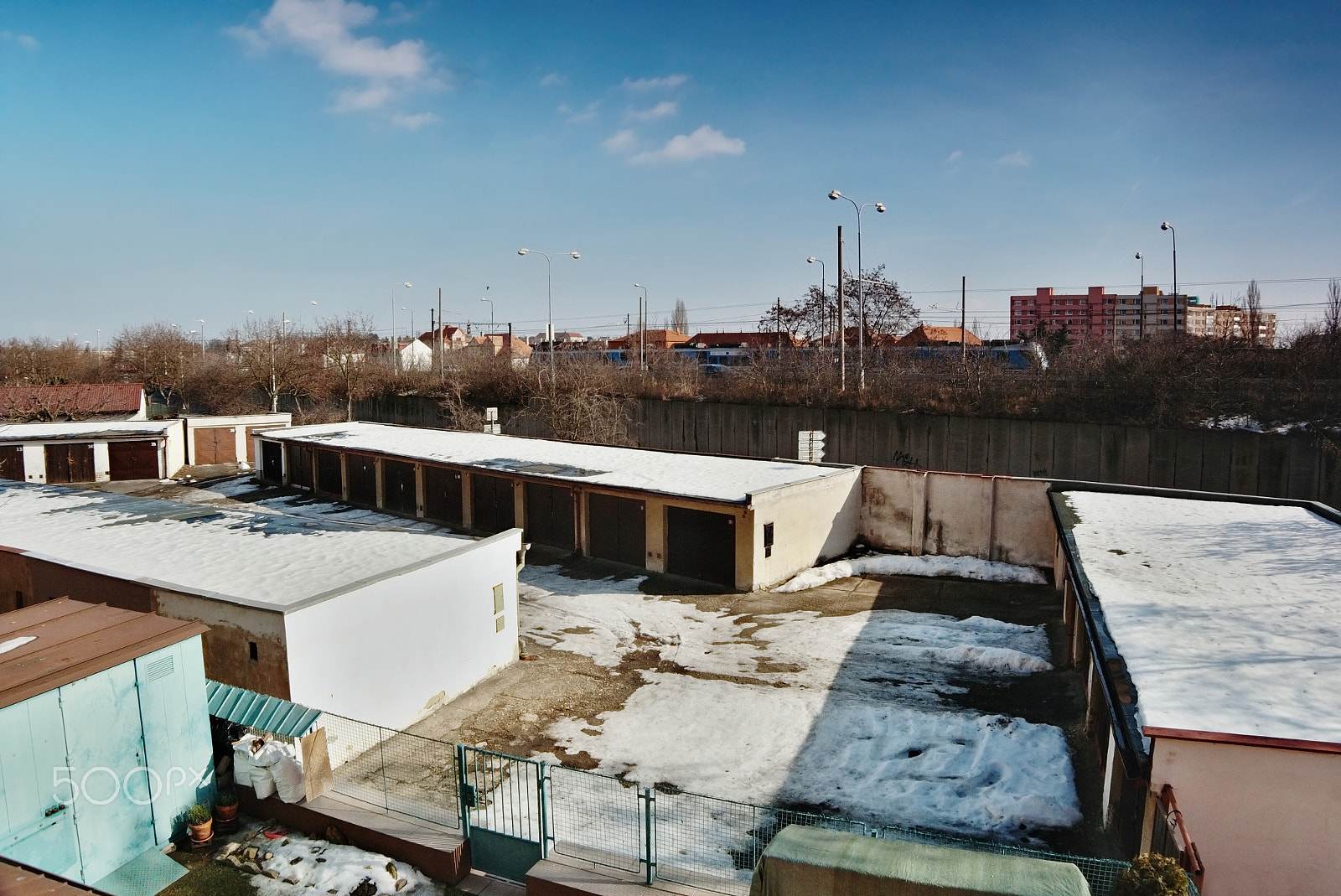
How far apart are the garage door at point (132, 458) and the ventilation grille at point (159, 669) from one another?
29590 mm

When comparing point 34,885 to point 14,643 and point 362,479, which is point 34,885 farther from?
point 362,479

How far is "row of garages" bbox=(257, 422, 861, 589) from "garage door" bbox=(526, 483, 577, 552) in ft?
0.10

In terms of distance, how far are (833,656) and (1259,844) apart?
7.66 meters

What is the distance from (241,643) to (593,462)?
1354 cm

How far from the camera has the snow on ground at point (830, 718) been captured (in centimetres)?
953

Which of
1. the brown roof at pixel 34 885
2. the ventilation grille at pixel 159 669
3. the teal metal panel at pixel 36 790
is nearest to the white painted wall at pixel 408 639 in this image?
the ventilation grille at pixel 159 669

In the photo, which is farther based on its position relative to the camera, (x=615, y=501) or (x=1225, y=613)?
(x=615, y=501)

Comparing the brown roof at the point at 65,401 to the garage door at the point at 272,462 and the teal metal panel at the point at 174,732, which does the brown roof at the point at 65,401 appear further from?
the teal metal panel at the point at 174,732

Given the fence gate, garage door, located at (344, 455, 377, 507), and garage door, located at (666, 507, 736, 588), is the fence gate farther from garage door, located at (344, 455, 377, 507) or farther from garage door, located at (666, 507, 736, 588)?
garage door, located at (344, 455, 377, 507)

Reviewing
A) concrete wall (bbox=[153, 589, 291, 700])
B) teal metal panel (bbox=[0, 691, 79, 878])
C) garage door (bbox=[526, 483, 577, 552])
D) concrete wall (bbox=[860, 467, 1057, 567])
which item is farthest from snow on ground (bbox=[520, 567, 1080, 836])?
teal metal panel (bbox=[0, 691, 79, 878])

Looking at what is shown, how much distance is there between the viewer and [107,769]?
812 centimetres

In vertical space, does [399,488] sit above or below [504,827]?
above

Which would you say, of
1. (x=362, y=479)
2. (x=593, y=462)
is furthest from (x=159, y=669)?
(x=362, y=479)

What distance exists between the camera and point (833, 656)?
14055 millimetres
